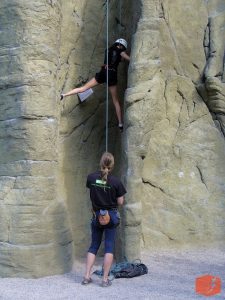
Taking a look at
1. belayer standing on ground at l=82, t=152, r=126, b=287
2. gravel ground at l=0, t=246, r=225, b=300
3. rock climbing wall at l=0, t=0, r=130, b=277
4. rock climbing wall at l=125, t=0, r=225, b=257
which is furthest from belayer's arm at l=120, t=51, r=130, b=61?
gravel ground at l=0, t=246, r=225, b=300

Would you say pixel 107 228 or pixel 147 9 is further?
pixel 147 9

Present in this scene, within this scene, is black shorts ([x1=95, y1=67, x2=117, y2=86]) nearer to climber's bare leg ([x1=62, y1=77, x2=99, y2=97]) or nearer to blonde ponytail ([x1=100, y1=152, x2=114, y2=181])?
climber's bare leg ([x1=62, y1=77, x2=99, y2=97])

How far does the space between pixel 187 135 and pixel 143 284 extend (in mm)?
2466

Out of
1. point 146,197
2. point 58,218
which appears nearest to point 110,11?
point 146,197

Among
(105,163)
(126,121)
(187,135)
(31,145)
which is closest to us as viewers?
(105,163)

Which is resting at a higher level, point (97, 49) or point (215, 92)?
point (97, 49)

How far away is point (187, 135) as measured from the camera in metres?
6.66

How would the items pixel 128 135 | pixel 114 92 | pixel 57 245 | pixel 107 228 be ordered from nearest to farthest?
pixel 107 228, pixel 57 245, pixel 128 135, pixel 114 92

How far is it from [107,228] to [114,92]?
2215mm

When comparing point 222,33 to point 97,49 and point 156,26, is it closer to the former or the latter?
point 156,26

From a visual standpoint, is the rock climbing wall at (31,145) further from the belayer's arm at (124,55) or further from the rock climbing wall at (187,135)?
the rock climbing wall at (187,135)

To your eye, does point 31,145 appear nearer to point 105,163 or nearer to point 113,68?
point 105,163

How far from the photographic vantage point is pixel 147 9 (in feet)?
20.1

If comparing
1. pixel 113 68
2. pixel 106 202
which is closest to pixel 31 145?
pixel 106 202
